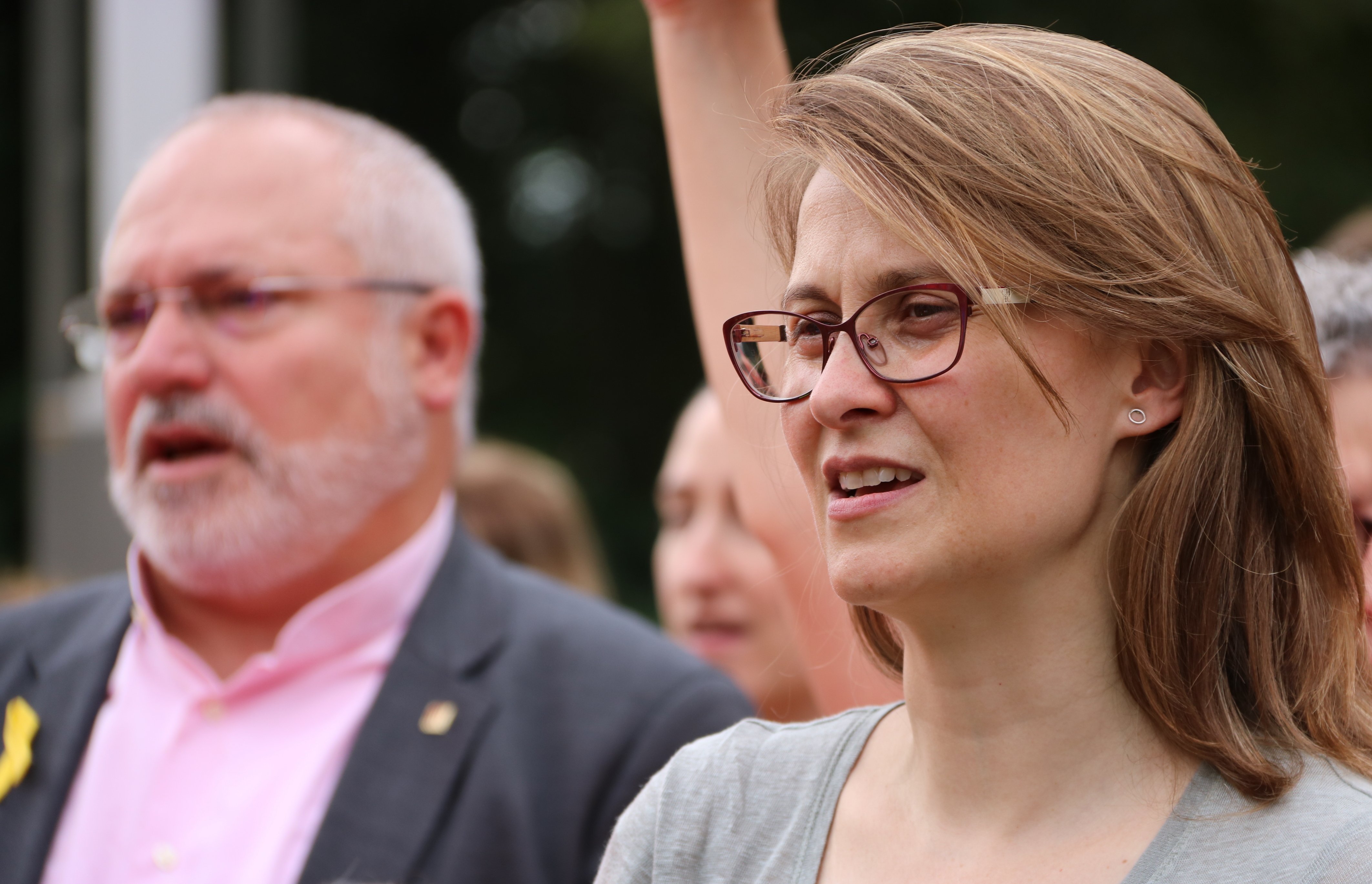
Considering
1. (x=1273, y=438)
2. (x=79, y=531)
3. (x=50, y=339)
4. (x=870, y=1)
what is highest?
(x=1273, y=438)

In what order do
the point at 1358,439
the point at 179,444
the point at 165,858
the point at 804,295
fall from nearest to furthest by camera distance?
the point at 804,295
the point at 1358,439
the point at 165,858
the point at 179,444

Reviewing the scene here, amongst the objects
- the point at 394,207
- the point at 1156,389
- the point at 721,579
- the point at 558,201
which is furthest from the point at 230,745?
the point at 558,201

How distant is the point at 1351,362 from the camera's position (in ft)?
7.63

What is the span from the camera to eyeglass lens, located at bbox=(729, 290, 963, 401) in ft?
5.03

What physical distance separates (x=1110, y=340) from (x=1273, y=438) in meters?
0.21

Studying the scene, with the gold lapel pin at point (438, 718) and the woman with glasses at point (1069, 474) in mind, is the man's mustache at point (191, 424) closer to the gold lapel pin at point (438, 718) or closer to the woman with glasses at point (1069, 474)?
the gold lapel pin at point (438, 718)

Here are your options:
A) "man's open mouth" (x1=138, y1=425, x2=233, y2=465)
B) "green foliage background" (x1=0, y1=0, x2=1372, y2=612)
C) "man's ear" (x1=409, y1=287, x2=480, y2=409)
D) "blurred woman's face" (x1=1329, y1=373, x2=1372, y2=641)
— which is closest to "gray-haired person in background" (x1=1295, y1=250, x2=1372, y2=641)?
"blurred woman's face" (x1=1329, y1=373, x2=1372, y2=641)

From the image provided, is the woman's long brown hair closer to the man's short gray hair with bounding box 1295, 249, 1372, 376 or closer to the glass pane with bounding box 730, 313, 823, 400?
the glass pane with bounding box 730, 313, 823, 400

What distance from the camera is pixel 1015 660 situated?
1592 millimetres

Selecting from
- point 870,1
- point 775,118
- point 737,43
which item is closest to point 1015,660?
point 775,118

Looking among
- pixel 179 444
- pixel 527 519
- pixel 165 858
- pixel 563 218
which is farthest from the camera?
pixel 563 218

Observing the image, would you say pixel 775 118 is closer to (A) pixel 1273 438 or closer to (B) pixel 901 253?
(B) pixel 901 253

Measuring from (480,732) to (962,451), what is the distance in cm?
149

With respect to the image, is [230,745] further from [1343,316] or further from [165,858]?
[1343,316]
